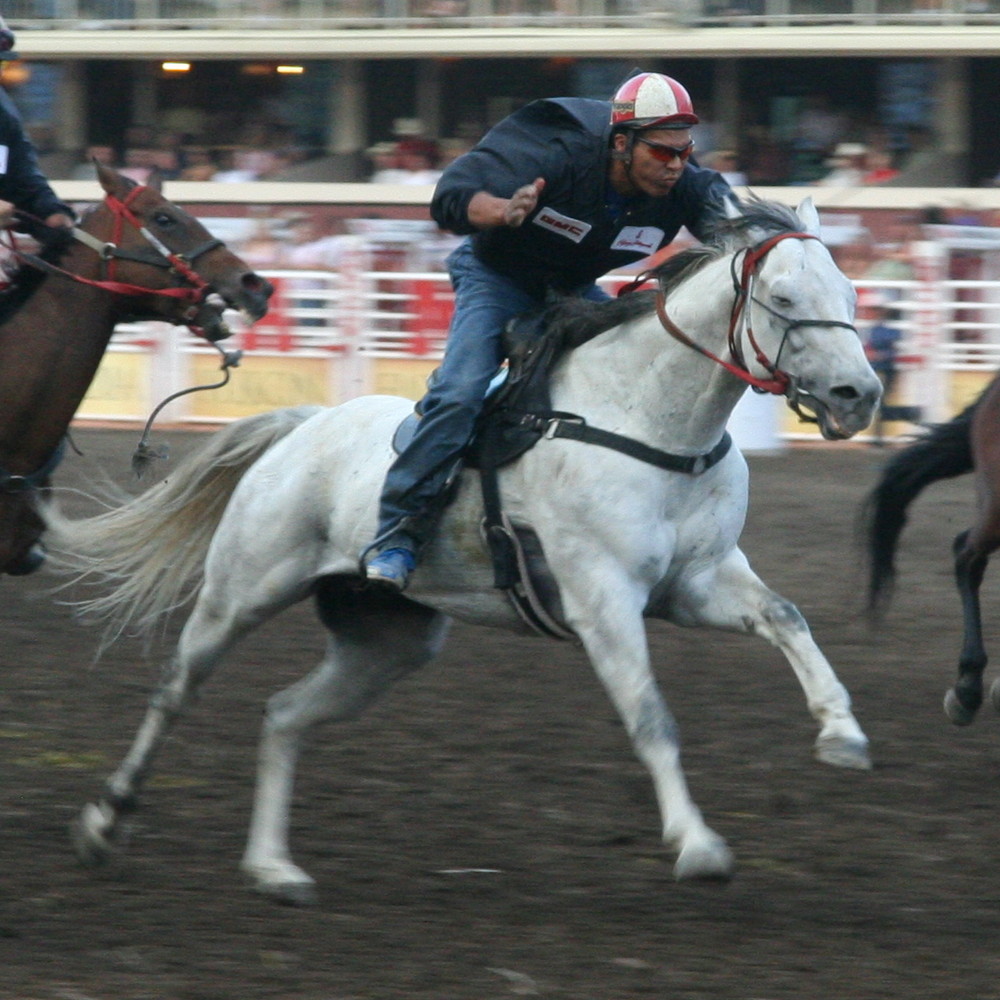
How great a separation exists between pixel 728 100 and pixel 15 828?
52.4 feet

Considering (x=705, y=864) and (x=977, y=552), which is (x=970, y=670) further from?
(x=705, y=864)

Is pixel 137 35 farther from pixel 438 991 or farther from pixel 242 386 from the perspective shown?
pixel 438 991

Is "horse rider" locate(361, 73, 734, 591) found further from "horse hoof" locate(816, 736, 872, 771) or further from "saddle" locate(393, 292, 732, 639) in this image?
"horse hoof" locate(816, 736, 872, 771)


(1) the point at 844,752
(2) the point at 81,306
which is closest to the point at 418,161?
(2) the point at 81,306

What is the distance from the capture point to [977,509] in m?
6.12

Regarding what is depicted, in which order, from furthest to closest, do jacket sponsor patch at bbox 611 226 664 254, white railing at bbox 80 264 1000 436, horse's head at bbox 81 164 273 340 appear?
white railing at bbox 80 264 1000 436, horse's head at bbox 81 164 273 340, jacket sponsor patch at bbox 611 226 664 254

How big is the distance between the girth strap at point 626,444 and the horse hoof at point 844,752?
28.8 inches

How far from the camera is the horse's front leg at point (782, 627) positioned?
375 centimetres

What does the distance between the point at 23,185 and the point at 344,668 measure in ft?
9.04

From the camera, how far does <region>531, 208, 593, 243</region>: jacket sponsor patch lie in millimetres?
4305

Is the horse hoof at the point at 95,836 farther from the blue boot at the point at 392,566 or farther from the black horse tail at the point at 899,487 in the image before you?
the black horse tail at the point at 899,487

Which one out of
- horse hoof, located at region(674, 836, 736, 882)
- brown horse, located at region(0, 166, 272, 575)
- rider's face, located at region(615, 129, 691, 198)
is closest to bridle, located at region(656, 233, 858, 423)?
rider's face, located at region(615, 129, 691, 198)

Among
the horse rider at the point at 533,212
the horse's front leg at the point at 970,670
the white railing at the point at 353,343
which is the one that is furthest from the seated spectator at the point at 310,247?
the horse rider at the point at 533,212

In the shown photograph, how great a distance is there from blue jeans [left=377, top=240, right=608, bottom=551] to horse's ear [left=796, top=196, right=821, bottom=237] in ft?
2.82
